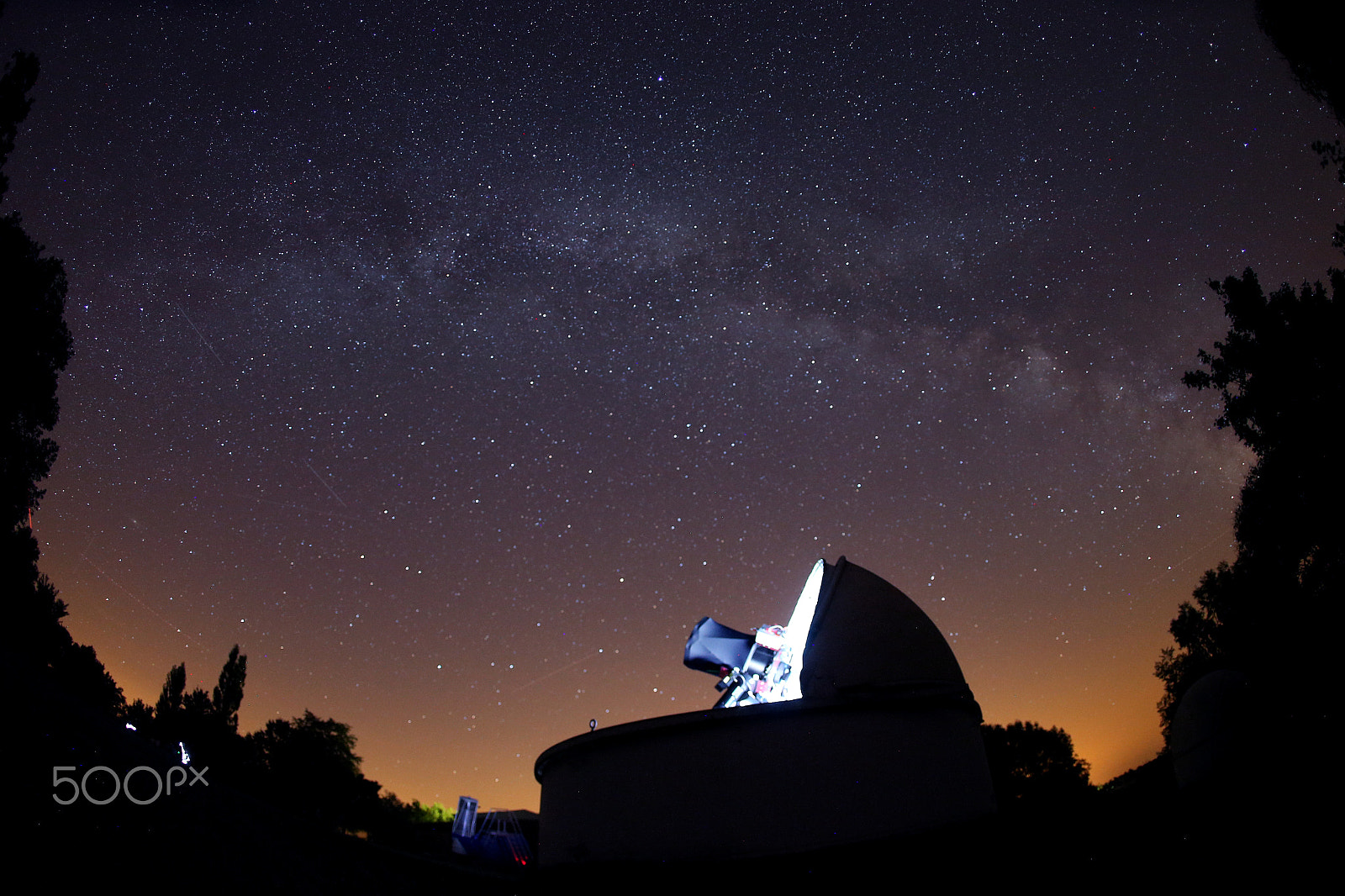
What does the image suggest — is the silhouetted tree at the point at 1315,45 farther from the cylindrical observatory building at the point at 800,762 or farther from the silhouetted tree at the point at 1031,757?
the silhouetted tree at the point at 1031,757

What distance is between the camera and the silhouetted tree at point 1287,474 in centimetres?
1639

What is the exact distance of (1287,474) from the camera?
17.4 m

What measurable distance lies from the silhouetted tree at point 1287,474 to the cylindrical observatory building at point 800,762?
11.9m

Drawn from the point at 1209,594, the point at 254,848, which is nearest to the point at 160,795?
the point at 254,848

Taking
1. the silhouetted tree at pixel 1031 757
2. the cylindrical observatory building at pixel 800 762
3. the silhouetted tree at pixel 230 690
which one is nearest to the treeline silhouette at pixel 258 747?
the silhouetted tree at pixel 230 690

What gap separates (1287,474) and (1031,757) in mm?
24621

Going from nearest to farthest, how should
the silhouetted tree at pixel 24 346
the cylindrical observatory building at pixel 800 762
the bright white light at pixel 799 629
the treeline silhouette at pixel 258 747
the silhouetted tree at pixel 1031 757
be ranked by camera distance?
the cylindrical observatory building at pixel 800 762, the bright white light at pixel 799 629, the silhouetted tree at pixel 24 346, the treeline silhouette at pixel 258 747, the silhouetted tree at pixel 1031 757

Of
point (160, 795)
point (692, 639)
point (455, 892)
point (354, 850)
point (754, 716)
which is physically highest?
point (692, 639)

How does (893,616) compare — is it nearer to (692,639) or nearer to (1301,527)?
(692,639)

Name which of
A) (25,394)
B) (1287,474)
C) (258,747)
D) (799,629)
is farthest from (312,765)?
(1287,474)

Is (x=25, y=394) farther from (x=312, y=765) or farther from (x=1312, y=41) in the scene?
(x=1312, y=41)

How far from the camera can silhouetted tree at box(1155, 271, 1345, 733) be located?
1639 centimetres

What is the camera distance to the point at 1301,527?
1756 cm

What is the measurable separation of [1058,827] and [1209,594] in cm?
2024
